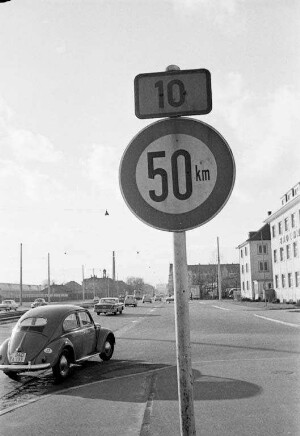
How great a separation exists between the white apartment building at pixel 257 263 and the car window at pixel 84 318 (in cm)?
6387

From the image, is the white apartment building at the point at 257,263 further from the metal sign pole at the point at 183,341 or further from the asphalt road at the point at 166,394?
the metal sign pole at the point at 183,341

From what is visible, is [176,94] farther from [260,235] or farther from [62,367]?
[260,235]

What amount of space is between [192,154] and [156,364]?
9.50m

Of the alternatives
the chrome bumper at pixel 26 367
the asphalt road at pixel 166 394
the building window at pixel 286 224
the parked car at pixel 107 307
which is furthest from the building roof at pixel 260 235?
the chrome bumper at pixel 26 367

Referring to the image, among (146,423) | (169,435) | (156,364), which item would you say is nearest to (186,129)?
(169,435)

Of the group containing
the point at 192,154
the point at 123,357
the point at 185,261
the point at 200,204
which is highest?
the point at 192,154

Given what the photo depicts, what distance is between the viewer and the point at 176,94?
2.95 metres

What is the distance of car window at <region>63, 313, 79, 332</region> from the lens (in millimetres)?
10960

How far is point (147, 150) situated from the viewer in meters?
2.97

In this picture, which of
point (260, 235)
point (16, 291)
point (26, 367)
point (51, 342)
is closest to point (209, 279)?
point (260, 235)

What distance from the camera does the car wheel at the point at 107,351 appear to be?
12445 mm

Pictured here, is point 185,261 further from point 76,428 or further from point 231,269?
point 231,269

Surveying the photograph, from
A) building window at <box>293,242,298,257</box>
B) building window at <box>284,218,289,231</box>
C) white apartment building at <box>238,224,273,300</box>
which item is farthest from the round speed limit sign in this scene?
white apartment building at <box>238,224,273,300</box>

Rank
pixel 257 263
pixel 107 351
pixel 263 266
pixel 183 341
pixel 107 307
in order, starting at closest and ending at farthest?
pixel 183 341, pixel 107 351, pixel 107 307, pixel 263 266, pixel 257 263
